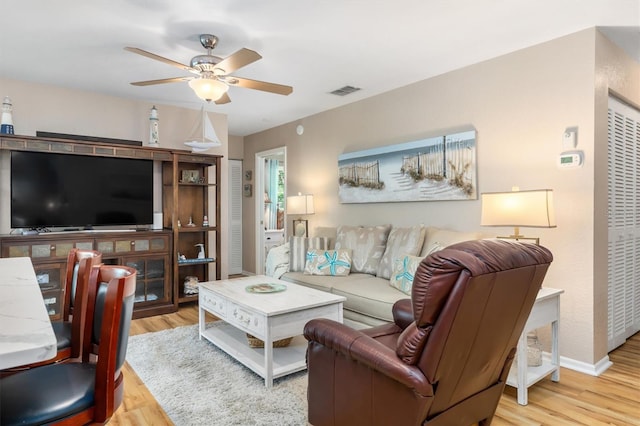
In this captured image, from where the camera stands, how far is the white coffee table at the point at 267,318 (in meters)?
2.51

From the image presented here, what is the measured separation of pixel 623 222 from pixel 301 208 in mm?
3376

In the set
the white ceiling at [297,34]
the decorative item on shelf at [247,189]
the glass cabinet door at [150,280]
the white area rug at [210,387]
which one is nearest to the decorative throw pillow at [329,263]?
the white area rug at [210,387]

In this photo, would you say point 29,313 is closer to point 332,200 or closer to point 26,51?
point 26,51

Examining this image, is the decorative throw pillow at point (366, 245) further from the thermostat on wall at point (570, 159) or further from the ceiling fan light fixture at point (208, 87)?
the ceiling fan light fixture at point (208, 87)

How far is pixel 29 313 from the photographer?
0.96 meters

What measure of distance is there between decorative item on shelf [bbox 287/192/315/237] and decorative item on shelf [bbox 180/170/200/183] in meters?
1.25

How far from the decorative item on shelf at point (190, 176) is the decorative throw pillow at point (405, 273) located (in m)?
2.80

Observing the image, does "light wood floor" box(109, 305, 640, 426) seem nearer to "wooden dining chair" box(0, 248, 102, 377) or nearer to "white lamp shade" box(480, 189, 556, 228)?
"wooden dining chair" box(0, 248, 102, 377)

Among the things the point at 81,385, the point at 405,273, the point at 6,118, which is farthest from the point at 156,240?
the point at 81,385

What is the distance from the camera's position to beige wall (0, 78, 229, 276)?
3832mm

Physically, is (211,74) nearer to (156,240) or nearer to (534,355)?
(156,240)

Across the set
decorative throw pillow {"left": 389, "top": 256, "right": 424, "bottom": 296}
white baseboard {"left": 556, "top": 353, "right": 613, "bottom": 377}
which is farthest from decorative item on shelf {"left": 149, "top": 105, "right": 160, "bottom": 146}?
white baseboard {"left": 556, "top": 353, "right": 613, "bottom": 377}

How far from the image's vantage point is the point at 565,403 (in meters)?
2.33

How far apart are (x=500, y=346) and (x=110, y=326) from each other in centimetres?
152
